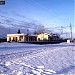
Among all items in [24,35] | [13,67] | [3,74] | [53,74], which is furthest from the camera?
[24,35]

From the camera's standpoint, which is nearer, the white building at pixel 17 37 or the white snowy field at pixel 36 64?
the white snowy field at pixel 36 64

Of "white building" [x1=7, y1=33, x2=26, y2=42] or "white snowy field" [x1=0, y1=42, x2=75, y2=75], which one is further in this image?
"white building" [x1=7, y1=33, x2=26, y2=42]

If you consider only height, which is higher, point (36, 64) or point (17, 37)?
point (17, 37)

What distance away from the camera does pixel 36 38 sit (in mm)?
117375

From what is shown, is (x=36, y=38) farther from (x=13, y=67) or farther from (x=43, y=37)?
(x=13, y=67)

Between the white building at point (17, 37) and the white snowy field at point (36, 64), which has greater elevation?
the white building at point (17, 37)

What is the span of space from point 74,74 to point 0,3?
5703 millimetres

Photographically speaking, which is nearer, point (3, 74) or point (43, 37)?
point (3, 74)

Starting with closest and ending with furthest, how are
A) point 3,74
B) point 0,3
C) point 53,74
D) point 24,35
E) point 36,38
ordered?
point 3,74, point 53,74, point 0,3, point 24,35, point 36,38

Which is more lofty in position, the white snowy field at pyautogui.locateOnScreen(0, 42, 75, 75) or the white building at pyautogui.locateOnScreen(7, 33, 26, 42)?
the white building at pyautogui.locateOnScreen(7, 33, 26, 42)

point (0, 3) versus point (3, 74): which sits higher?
point (0, 3)

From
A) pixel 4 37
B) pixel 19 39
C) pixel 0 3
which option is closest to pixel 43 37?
pixel 19 39

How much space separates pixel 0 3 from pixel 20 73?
14.7 ft

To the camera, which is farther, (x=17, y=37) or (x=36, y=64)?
(x=17, y=37)
